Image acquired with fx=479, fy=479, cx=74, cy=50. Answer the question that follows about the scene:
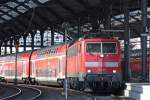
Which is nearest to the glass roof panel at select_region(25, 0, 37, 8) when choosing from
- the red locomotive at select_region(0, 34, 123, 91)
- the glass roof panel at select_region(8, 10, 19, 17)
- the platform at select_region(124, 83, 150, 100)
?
the glass roof panel at select_region(8, 10, 19, 17)

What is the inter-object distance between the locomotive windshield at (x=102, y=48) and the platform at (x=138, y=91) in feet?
8.41

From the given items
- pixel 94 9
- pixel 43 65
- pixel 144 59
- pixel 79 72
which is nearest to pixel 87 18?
pixel 94 9

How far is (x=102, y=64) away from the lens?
91.1 ft

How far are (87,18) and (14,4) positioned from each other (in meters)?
8.81

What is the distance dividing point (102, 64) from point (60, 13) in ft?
103

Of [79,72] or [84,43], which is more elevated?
[84,43]

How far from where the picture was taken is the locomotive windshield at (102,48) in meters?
28.1

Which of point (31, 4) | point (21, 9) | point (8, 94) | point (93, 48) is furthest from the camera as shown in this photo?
point (21, 9)

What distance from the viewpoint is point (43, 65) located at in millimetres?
43156

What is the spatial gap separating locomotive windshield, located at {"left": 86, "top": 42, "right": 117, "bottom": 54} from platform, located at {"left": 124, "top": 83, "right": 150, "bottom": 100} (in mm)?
2564

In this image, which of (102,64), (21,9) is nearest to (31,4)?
(21,9)

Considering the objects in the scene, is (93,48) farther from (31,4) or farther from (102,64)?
(31,4)

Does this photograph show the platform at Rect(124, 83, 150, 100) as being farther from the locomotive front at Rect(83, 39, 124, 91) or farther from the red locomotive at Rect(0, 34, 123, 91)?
the red locomotive at Rect(0, 34, 123, 91)

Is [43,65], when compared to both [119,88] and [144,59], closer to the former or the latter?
[144,59]
